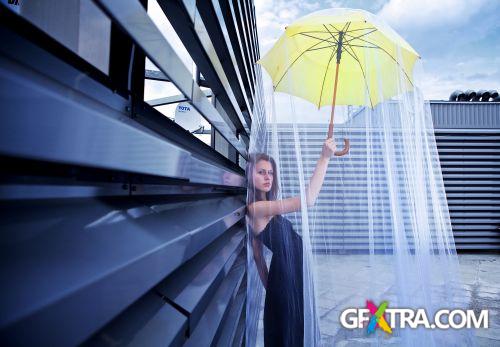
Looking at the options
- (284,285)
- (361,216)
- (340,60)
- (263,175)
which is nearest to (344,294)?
(284,285)

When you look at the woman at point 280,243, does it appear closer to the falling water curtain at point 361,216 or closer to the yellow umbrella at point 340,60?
the falling water curtain at point 361,216

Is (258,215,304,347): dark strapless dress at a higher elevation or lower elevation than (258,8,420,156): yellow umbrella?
lower

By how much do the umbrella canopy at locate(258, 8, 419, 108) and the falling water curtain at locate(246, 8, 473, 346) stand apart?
0.05 feet

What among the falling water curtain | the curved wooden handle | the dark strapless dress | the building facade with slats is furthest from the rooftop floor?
the building facade with slats

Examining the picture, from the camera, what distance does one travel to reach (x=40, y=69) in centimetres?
43

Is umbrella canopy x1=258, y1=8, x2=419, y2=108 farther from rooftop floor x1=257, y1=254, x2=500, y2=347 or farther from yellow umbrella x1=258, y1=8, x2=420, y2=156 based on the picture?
rooftop floor x1=257, y1=254, x2=500, y2=347

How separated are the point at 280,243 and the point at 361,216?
60 centimetres

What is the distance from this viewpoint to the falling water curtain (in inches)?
71.7

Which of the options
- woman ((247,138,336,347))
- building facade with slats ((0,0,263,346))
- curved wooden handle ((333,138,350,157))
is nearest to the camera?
building facade with slats ((0,0,263,346))

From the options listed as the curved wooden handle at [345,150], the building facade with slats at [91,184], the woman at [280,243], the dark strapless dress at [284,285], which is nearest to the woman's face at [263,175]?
the woman at [280,243]

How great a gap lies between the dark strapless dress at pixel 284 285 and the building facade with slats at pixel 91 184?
82 cm

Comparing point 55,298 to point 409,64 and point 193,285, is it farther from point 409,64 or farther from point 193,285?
point 409,64

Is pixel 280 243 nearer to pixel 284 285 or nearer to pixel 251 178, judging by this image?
pixel 284 285

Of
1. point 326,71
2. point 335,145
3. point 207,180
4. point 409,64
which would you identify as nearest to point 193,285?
point 207,180
